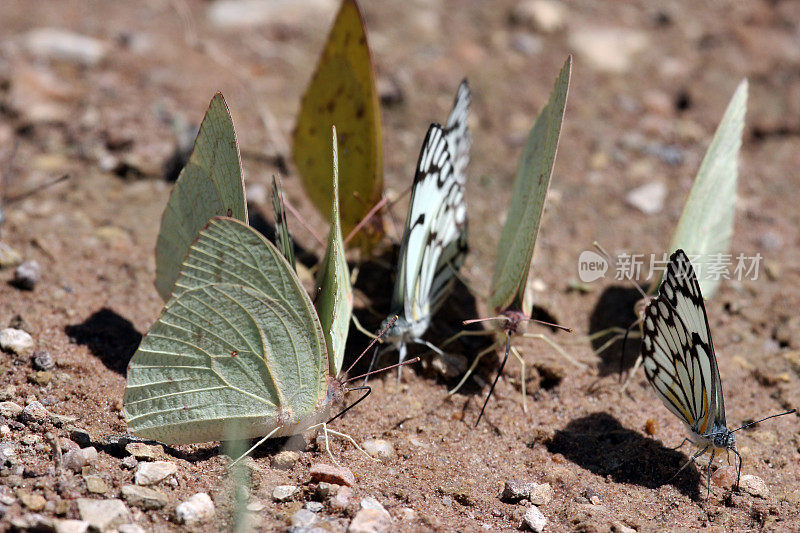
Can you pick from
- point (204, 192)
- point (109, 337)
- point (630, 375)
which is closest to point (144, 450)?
point (109, 337)

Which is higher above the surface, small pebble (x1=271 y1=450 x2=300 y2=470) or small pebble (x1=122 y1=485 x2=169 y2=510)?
small pebble (x1=271 y1=450 x2=300 y2=470)

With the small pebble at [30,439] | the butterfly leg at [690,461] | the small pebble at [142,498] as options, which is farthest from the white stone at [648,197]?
the small pebble at [30,439]

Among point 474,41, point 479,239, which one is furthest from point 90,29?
point 479,239

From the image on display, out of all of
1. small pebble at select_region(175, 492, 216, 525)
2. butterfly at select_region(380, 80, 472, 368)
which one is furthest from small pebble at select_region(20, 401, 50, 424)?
butterfly at select_region(380, 80, 472, 368)

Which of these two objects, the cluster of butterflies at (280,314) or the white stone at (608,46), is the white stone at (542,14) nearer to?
the white stone at (608,46)

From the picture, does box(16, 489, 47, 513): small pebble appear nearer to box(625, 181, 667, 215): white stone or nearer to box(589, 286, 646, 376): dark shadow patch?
box(589, 286, 646, 376): dark shadow patch
